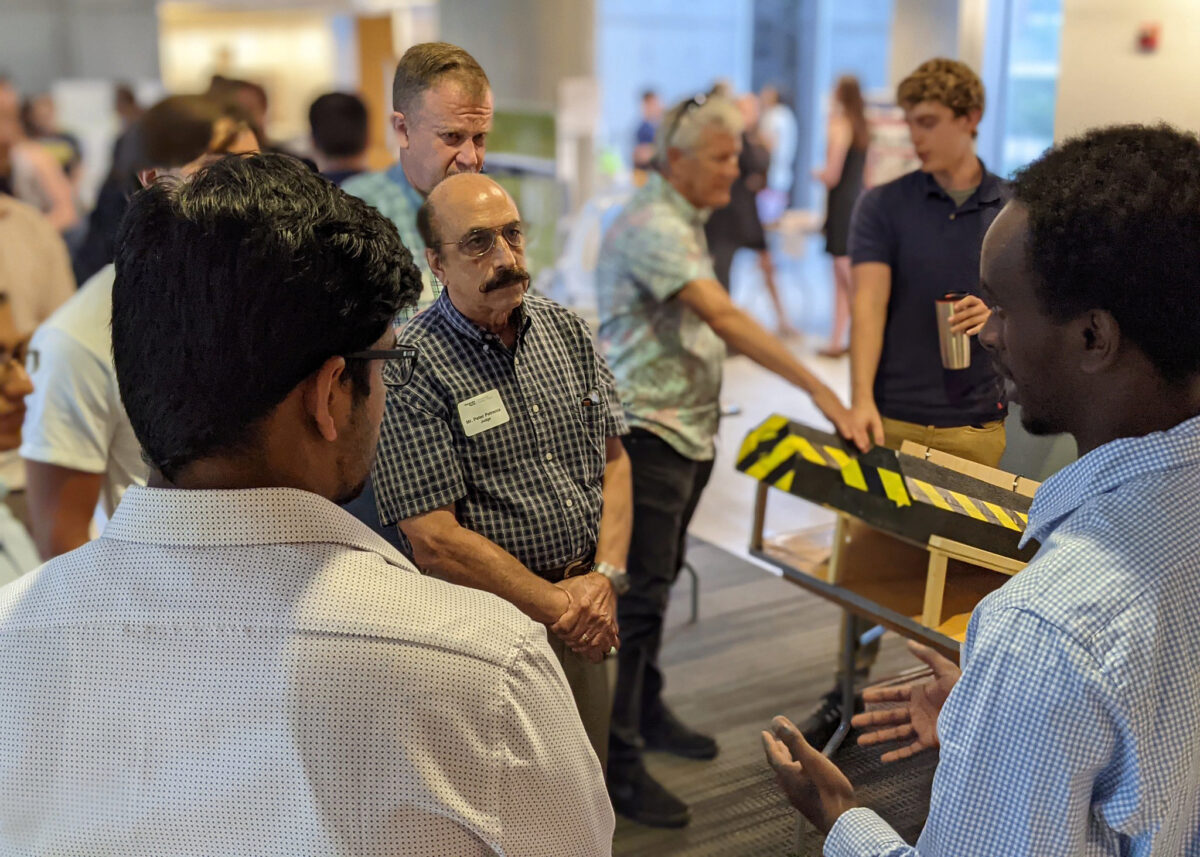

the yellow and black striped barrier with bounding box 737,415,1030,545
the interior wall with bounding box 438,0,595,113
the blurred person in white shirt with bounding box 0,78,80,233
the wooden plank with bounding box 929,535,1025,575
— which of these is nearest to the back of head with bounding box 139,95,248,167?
the yellow and black striped barrier with bounding box 737,415,1030,545

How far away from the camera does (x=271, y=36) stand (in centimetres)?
1526

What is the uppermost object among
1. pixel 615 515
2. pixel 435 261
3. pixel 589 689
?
pixel 435 261

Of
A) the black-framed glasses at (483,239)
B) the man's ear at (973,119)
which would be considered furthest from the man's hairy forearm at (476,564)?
the man's ear at (973,119)

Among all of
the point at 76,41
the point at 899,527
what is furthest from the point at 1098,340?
the point at 76,41

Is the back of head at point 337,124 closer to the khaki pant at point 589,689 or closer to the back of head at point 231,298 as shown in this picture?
the khaki pant at point 589,689

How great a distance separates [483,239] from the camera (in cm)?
169

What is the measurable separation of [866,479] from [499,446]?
0.65m

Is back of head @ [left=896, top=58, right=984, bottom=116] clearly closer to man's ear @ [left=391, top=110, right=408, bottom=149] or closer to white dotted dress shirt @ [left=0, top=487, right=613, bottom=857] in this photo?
man's ear @ [left=391, top=110, right=408, bottom=149]

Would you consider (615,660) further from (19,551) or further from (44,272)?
(44,272)

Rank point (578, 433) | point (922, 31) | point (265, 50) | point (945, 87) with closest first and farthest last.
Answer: point (578, 433), point (945, 87), point (922, 31), point (265, 50)

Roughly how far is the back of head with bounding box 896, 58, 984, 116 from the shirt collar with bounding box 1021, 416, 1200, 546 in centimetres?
142

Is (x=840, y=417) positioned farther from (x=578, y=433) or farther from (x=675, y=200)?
(x=675, y=200)

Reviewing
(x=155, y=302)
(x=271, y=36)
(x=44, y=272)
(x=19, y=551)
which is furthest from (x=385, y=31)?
(x=155, y=302)

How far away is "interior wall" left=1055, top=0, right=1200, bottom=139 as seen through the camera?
2.22 m
